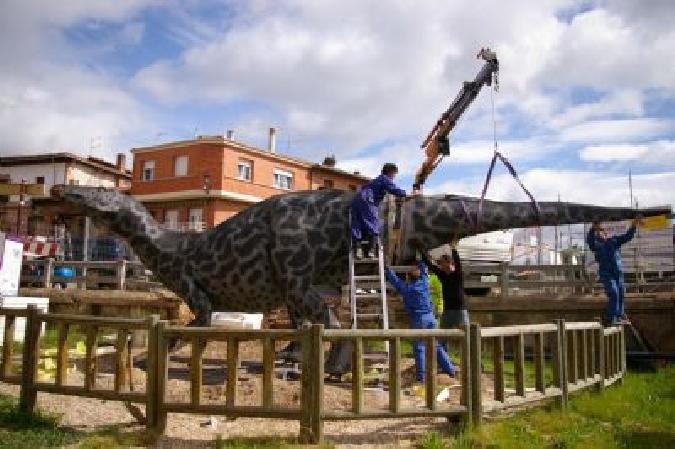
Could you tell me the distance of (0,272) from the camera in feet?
46.1

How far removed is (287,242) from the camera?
9.79 meters

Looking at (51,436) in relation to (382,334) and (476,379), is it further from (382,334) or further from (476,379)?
(476,379)

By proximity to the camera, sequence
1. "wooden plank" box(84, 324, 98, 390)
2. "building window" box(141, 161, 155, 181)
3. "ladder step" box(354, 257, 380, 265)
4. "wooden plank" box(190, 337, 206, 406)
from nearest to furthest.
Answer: "wooden plank" box(190, 337, 206, 406)
"wooden plank" box(84, 324, 98, 390)
"ladder step" box(354, 257, 380, 265)
"building window" box(141, 161, 155, 181)

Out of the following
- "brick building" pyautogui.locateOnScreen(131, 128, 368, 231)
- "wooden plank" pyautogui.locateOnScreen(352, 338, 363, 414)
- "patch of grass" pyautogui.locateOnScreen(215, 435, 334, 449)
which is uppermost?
"brick building" pyautogui.locateOnScreen(131, 128, 368, 231)

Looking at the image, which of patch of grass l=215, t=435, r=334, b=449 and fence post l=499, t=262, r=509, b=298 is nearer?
patch of grass l=215, t=435, r=334, b=449

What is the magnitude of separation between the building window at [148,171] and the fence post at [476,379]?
117 feet

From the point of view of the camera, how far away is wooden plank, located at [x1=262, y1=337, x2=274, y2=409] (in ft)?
20.8

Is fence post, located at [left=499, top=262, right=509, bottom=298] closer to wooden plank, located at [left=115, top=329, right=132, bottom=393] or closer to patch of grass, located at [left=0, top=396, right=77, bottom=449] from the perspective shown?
wooden plank, located at [left=115, top=329, right=132, bottom=393]

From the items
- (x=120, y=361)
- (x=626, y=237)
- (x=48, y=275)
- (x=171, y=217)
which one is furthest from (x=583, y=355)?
(x=171, y=217)

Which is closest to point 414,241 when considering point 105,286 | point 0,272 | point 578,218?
point 578,218

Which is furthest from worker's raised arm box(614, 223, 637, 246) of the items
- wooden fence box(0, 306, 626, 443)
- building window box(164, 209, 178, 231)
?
building window box(164, 209, 178, 231)

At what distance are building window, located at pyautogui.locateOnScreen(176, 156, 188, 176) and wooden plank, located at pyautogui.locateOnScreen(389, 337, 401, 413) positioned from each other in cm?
3380

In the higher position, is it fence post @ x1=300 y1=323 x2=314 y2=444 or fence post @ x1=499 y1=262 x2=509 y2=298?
fence post @ x1=499 y1=262 x2=509 y2=298

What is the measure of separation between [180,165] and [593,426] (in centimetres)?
3424
